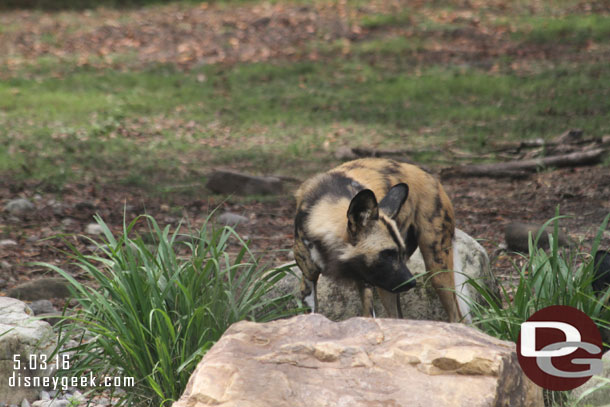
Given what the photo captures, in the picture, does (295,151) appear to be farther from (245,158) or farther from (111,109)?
(111,109)

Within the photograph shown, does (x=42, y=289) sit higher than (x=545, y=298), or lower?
lower

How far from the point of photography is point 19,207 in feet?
21.4

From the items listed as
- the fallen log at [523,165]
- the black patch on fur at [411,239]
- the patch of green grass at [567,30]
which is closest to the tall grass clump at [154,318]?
the black patch on fur at [411,239]

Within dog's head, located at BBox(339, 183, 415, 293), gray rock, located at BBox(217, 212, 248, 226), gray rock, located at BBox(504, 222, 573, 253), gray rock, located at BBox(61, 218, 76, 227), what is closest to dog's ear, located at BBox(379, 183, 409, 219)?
dog's head, located at BBox(339, 183, 415, 293)

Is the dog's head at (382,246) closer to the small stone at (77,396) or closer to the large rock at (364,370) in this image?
the large rock at (364,370)

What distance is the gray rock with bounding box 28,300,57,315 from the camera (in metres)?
4.43

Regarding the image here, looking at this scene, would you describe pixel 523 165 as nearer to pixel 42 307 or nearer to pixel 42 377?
pixel 42 307

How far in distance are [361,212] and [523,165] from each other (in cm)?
441

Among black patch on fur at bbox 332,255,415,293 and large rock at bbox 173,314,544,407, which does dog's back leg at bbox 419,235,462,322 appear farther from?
large rock at bbox 173,314,544,407

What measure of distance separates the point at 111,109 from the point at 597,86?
618 cm

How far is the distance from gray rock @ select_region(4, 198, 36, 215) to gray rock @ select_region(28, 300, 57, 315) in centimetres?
216

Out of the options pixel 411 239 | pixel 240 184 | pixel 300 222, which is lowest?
pixel 240 184

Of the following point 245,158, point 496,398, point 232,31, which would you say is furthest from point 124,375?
point 232,31

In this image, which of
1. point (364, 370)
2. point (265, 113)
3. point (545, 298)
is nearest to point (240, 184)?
point (265, 113)
